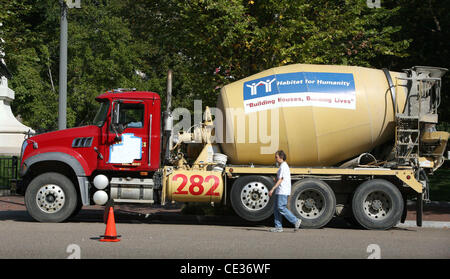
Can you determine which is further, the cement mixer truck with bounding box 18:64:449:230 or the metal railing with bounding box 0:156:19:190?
the metal railing with bounding box 0:156:19:190

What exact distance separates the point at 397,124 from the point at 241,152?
339cm

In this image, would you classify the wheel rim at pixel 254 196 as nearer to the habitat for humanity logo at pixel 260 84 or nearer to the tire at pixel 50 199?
the habitat for humanity logo at pixel 260 84

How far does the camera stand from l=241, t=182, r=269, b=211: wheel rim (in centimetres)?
1316

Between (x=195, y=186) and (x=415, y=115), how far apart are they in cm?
491

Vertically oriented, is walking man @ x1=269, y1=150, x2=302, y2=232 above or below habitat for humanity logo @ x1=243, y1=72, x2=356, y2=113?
below

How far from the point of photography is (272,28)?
1631cm

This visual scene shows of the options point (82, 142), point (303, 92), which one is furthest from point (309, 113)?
point (82, 142)

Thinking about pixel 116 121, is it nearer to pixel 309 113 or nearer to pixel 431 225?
pixel 309 113

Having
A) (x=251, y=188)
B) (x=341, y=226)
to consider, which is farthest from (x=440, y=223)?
(x=251, y=188)

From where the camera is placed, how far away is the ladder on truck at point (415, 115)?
1327 cm

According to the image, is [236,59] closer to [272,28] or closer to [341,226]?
[272,28]

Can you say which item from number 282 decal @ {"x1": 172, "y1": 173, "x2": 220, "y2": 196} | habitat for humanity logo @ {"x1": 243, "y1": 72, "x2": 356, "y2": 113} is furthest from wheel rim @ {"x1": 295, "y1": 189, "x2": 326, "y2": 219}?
habitat for humanity logo @ {"x1": 243, "y1": 72, "x2": 356, "y2": 113}

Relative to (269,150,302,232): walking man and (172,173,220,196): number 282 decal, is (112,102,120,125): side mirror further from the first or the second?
(269,150,302,232): walking man
